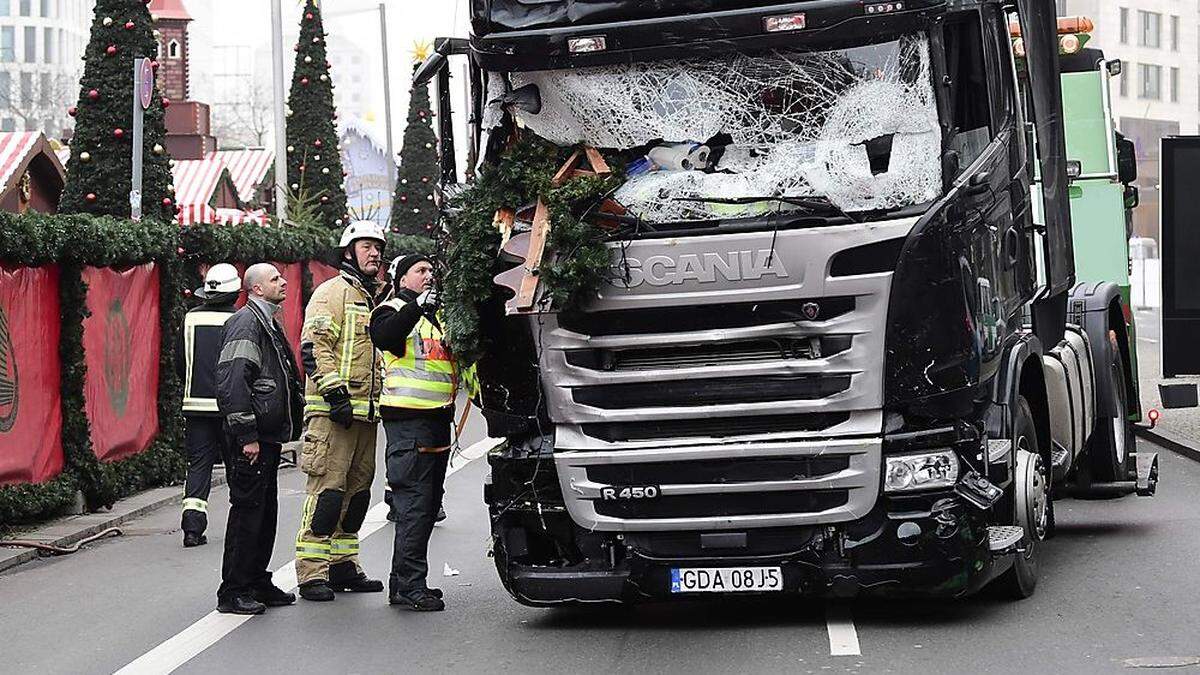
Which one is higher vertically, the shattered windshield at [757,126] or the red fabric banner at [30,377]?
the shattered windshield at [757,126]

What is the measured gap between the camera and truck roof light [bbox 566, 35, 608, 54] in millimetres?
9211

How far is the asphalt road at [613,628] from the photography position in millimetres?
8727

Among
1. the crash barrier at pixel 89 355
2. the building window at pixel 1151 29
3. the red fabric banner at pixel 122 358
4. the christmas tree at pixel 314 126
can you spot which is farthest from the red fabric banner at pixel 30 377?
the building window at pixel 1151 29

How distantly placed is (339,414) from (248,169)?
50566mm

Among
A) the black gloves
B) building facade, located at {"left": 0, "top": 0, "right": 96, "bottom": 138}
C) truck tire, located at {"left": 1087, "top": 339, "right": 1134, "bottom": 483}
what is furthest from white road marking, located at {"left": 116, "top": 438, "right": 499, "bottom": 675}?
building facade, located at {"left": 0, "top": 0, "right": 96, "bottom": 138}

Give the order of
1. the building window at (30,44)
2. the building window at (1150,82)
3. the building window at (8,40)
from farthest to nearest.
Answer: the building window at (30,44), the building window at (8,40), the building window at (1150,82)

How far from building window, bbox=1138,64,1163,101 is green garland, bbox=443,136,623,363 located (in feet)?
338

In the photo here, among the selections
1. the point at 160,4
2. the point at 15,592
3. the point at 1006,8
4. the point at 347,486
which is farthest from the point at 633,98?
the point at 160,4

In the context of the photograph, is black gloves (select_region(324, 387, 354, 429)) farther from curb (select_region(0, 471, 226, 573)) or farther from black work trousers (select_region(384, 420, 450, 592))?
curb (select_region(0, 471, 226, 573))

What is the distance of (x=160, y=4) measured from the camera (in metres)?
63.6

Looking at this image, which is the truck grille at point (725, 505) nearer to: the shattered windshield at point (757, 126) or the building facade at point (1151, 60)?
the shattered windshield at point (757, 126)

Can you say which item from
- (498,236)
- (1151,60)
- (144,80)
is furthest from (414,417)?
(1151,60)

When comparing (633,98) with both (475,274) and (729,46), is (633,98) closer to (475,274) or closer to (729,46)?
(729,46)

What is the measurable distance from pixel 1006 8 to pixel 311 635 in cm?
467
